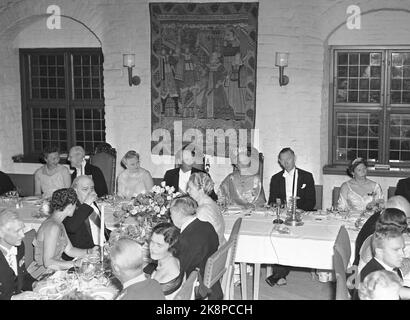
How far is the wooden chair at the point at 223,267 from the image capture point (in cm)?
419

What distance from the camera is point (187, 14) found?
8.24m

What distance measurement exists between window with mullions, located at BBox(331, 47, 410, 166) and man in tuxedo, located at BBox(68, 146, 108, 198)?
10.4 feet

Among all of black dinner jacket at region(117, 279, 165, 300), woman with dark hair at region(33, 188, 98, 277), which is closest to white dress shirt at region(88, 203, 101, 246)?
woman with dark hair at region(33, 188, 98, 277)

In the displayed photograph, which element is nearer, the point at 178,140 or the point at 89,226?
the point at 89,226

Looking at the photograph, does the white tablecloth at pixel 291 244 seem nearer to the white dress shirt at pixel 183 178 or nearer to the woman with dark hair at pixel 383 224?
the woman with dark hair at pixel 383 224

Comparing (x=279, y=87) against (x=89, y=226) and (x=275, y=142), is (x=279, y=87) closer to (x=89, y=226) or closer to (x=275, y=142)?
(x=275, y=142)

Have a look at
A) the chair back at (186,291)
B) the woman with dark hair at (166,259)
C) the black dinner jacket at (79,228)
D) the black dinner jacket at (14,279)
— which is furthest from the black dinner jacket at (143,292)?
the black dinner jacket at (79,228)

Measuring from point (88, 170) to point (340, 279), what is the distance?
442 cm

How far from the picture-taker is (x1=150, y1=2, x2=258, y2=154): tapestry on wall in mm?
8141

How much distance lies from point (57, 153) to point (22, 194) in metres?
1.03

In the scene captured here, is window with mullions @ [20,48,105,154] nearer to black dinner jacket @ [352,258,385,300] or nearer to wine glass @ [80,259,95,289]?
wine glass @ [80,259,95,289]

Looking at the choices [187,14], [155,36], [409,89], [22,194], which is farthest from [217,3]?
[22,194]

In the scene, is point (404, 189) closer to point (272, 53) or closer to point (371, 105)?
point (371, 105)

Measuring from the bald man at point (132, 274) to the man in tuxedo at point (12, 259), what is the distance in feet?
3.25
